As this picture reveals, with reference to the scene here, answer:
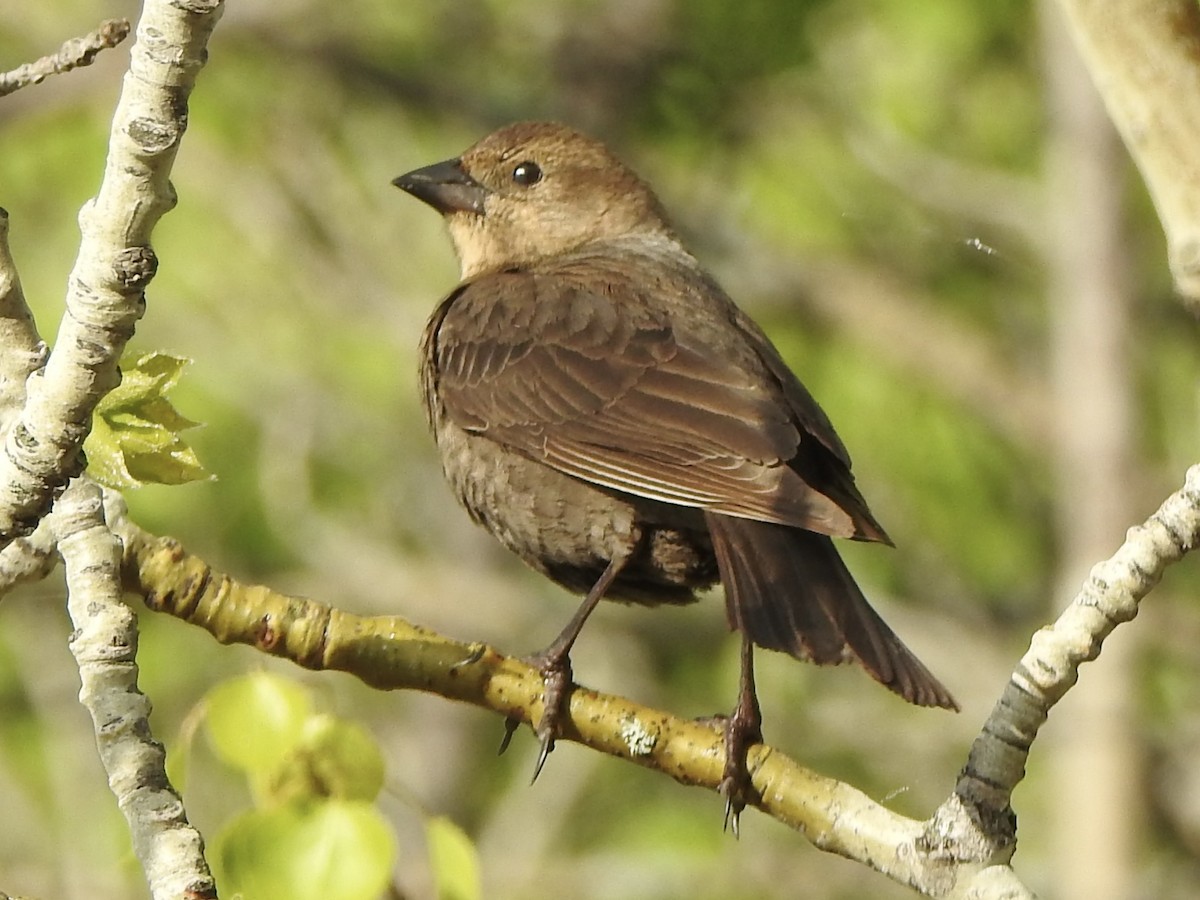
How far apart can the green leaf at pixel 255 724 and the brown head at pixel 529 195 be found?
2532 mm

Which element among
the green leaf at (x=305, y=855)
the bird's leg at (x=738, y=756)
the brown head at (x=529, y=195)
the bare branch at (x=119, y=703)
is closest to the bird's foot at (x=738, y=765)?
the bird's leg at (x=738, y=756)

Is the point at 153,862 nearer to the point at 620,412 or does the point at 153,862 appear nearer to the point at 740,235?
the point at 620,412

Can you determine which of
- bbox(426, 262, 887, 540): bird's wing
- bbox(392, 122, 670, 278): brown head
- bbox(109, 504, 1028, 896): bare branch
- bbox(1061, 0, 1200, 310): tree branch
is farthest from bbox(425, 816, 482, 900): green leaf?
bbox(392, 122, 670, 278): brown head

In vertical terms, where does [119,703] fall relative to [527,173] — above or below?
above

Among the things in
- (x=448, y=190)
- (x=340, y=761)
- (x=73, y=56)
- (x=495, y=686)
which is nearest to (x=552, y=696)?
(x=495, y=686)

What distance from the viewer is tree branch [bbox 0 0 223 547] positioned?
6.81ft

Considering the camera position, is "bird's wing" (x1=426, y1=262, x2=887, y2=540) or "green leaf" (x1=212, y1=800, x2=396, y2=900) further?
"bird's wing" (x1=426, y1=262, x2=887, y2=540)

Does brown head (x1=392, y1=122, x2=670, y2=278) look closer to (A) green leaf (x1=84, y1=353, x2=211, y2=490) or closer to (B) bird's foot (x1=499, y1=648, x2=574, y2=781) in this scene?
(B) bird's foot (x1=499, y1=648, x2=574, y2=781)

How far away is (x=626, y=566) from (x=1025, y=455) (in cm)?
488

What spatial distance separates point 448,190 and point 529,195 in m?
0.23

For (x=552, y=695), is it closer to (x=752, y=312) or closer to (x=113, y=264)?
(x=113, y=264)

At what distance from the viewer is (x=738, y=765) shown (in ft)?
10.1

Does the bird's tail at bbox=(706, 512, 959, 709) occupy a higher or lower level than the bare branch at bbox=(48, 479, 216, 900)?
lower

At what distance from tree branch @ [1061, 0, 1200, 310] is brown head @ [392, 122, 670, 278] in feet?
7.23
